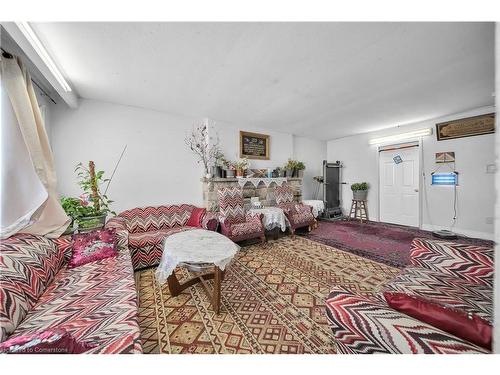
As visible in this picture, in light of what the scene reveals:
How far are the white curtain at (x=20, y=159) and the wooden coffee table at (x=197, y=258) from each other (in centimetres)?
114

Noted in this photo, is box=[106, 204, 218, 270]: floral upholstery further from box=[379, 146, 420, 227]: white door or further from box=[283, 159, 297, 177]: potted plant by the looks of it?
box=[379, 146, 420, 227]: white door

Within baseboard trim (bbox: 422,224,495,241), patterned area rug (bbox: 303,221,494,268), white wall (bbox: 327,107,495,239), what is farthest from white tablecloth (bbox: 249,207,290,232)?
baseboard trim (bbox: 422,224,495,241)

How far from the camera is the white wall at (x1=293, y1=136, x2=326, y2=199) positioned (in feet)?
17.9

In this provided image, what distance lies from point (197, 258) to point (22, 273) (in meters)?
1.09

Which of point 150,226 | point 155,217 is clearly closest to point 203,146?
point 155,217

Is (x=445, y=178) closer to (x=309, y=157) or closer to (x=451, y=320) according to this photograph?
(x=309, y=157)

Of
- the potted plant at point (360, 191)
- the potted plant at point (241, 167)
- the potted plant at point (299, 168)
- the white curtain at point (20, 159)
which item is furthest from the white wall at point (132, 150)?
the potted plant at point (360, 191)

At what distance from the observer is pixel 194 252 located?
1731 mm

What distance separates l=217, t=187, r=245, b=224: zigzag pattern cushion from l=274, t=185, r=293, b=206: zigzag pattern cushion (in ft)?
3.55

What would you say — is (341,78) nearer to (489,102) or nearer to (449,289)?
(449,289)

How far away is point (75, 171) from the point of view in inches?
112

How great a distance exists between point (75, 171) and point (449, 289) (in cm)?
427

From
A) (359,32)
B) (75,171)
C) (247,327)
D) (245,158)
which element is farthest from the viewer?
(245,158)
